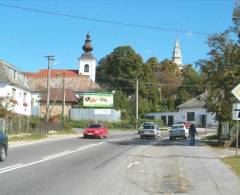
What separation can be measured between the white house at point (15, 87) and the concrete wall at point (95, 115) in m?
12.1

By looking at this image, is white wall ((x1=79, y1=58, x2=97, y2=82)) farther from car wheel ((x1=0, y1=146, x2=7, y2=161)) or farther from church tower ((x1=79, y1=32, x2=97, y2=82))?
car wheel ((x1=0, y1=146, x2=7, y2=161))

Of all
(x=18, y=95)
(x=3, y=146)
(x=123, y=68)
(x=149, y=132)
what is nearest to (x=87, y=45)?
(x=123, y=68)

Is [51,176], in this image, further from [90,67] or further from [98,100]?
[90,67]

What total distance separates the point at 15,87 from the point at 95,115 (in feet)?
67.6

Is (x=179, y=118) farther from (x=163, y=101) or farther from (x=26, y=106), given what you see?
(x=26, y=106)

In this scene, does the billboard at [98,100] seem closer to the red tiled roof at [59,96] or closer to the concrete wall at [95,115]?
the concrete wall at [95,115]

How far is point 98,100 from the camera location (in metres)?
92.1

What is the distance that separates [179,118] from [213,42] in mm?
67454

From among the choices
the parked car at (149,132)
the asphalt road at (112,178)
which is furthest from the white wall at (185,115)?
the asphalt road at (112,178)

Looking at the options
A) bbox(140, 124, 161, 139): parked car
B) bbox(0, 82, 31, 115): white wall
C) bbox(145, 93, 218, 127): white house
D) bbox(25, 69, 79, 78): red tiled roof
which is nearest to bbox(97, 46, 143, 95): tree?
bbox(25, 69, 79, 78): red tiled roof

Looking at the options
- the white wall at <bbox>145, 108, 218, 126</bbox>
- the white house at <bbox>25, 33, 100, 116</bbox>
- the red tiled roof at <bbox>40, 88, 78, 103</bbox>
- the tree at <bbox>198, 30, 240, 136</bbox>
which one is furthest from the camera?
the white house at <bbox>25, 33, 100, 116</bbox>

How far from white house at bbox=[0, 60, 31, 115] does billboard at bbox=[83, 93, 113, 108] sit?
1643 cm

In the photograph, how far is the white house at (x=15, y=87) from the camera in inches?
2608

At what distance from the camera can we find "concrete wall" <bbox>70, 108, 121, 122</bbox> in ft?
285
